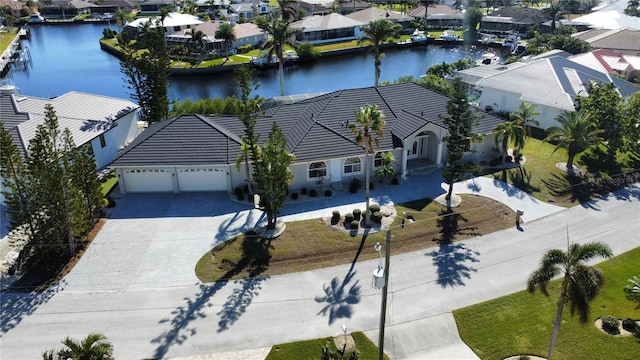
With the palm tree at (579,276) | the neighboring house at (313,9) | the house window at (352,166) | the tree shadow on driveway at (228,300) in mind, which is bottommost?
the tree shadow on driveway at (228,300)

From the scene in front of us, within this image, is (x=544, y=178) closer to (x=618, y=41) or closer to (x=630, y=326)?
(x=630, y=326)

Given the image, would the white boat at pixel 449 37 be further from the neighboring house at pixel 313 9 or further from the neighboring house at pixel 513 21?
the neighboring house at pixel 313 9

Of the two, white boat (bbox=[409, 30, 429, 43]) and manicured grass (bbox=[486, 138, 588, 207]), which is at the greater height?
white boat (bbox=[409, 30, 429, 43])

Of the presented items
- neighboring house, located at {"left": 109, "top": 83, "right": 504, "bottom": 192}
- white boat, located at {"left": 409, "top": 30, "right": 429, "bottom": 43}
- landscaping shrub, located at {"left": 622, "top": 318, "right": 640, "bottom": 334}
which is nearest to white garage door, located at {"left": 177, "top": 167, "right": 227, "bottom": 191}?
neighboring house, located at {"left": 109, "top": 83, "right": 504, "bottom": 192}

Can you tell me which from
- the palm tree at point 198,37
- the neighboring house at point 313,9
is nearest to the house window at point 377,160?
the palm tree at point 198,37

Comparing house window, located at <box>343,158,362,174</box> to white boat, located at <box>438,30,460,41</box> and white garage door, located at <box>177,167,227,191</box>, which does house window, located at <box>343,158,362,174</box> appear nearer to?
white garage door, located at <box>177,167,227,191</box>

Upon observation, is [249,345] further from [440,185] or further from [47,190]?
[440,185]

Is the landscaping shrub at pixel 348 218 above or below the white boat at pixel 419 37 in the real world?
below
